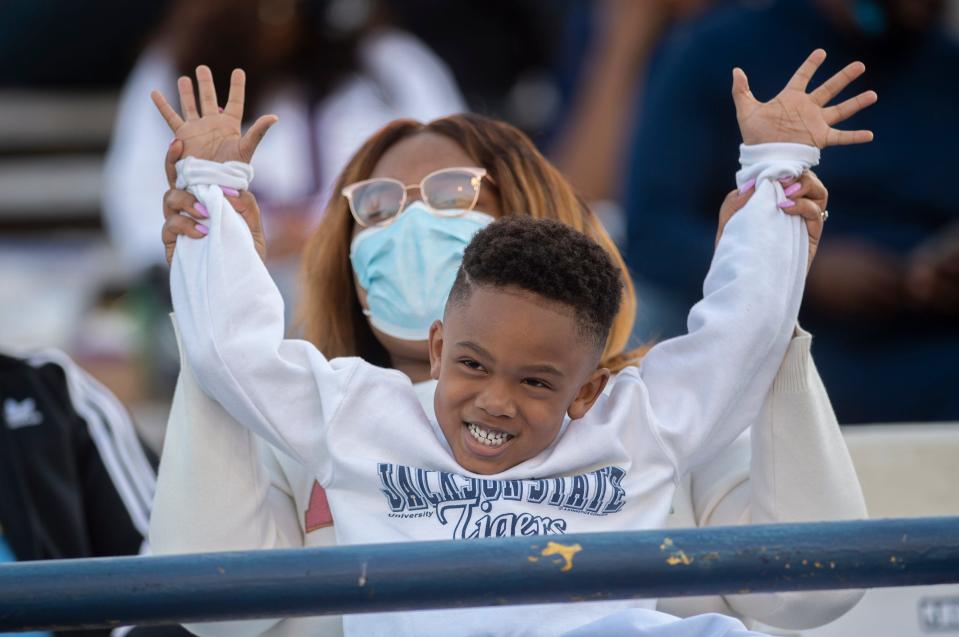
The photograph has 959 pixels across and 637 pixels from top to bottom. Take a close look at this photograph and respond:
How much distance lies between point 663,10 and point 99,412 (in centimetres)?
300

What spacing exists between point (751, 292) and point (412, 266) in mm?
585

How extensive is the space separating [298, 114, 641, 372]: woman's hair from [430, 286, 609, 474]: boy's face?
48 centimetres

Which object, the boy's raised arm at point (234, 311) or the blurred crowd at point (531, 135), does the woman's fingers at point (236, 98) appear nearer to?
the boy's raised arm at point (234, 311)

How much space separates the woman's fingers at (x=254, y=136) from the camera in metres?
2.21

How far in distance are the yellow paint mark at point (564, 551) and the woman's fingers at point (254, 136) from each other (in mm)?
733

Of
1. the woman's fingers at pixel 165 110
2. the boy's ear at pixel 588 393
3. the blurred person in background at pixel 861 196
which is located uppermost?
the blurred person in background at pixel 861 196

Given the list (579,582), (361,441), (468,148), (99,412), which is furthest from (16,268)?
(579,582)

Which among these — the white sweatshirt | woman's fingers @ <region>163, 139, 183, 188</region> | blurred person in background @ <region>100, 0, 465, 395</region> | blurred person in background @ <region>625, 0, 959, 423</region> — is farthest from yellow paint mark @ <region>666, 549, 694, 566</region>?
blurred person in background @ <region>100, 0, 465, 395</region>

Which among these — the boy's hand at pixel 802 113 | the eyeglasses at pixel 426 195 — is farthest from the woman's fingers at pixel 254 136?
the boy's hand at pixel 802 113

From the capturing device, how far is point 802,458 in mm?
2240

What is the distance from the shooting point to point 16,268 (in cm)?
595

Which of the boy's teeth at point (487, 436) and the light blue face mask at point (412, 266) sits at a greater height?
the light blue face mask at point (412, 266)

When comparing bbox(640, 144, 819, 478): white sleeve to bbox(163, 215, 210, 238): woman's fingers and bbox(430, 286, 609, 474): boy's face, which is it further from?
bbox(163, 215, 210, 238): woman's fingers

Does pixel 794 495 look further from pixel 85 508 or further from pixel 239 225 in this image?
pixel 85 508
